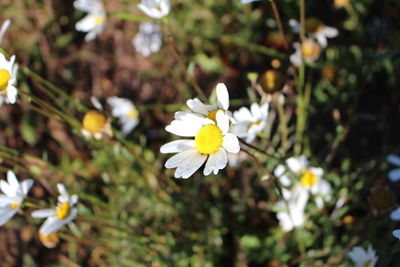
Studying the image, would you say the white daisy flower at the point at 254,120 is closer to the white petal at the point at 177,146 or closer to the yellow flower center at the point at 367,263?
the white petal at the point at 177,146

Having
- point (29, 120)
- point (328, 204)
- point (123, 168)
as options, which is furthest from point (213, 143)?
point (29, 120)

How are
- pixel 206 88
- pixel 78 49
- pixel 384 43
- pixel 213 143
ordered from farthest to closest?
pixel 78 49
pixel 206 88
pixel 384 43
pixel 213 143

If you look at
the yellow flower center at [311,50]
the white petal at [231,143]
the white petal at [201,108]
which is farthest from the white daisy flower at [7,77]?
the yellow flower center at [311,50]

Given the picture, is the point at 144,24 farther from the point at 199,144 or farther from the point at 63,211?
the point at 199,144

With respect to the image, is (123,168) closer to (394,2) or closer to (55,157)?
(55,157)

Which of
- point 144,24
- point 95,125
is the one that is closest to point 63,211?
point 95,125

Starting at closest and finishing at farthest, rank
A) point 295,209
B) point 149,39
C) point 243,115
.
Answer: point 243,115 < point 295,209 < point 149,39
